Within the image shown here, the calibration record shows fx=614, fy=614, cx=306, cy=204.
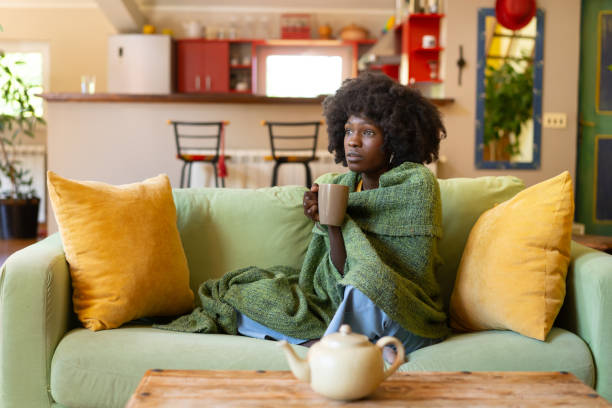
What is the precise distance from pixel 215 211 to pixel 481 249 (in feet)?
2.80

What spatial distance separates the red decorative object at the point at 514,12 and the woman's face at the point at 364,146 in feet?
9.80

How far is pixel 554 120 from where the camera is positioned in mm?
5227

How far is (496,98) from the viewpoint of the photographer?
5297 millimetres

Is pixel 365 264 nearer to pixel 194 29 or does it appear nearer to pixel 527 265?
pixel 527 265

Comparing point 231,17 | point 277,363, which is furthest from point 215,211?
point 231,17

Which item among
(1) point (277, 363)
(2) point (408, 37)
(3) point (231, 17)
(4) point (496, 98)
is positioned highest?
(3) point (231, 17)

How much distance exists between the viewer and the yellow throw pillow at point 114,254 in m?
1.63

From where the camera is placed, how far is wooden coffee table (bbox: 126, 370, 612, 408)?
964 millimetres

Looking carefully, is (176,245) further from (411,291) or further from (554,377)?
(554,377)

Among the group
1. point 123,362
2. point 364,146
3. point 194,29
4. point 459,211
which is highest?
point 194,29

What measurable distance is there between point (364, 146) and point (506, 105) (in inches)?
155

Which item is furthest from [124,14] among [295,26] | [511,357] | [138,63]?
[511,357]

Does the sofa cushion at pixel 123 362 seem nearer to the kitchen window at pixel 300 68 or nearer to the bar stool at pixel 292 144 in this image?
the bar stool at pixel 292 144

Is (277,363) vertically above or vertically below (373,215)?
below
